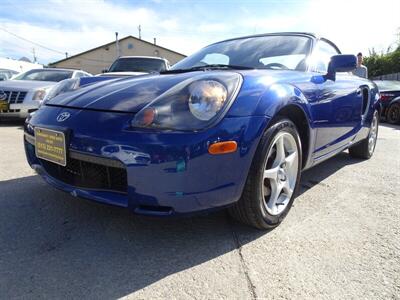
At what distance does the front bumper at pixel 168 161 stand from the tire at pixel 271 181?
9cm

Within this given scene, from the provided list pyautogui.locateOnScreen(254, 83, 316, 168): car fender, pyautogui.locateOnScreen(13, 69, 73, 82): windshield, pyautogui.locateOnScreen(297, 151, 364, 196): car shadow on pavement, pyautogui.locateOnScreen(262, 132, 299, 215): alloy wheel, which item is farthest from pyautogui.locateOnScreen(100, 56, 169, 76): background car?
pyautogui.locateOnScreen(262, 132, 299, 215): alloy wheel

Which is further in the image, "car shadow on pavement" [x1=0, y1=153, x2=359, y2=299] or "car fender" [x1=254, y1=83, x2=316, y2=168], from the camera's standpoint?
"car fender" [x1=254, y1=83, x2=316, y2=168]

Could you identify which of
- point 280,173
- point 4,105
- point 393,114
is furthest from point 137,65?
point 393,114

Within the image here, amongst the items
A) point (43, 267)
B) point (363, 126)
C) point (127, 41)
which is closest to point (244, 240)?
point (43, 267)

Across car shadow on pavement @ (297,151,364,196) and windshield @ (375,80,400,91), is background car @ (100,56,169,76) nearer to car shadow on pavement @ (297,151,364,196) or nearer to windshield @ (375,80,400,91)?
car shadow on pavement @ (297,151,364,196)

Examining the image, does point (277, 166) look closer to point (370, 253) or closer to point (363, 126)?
point (370, 253)

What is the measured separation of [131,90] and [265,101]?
798 millimetres

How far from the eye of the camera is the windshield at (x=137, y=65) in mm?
A: 7367

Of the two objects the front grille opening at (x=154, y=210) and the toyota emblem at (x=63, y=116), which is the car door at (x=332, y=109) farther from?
the toyota emblem at (x=63, y=116)

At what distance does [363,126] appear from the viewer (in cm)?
378

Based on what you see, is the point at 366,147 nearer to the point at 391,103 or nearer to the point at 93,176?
the point at 93,176

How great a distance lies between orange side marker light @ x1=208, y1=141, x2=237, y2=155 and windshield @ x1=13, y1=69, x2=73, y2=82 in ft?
22.6

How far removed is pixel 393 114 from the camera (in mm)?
9297

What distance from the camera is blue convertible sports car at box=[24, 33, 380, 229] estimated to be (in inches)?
68.1
